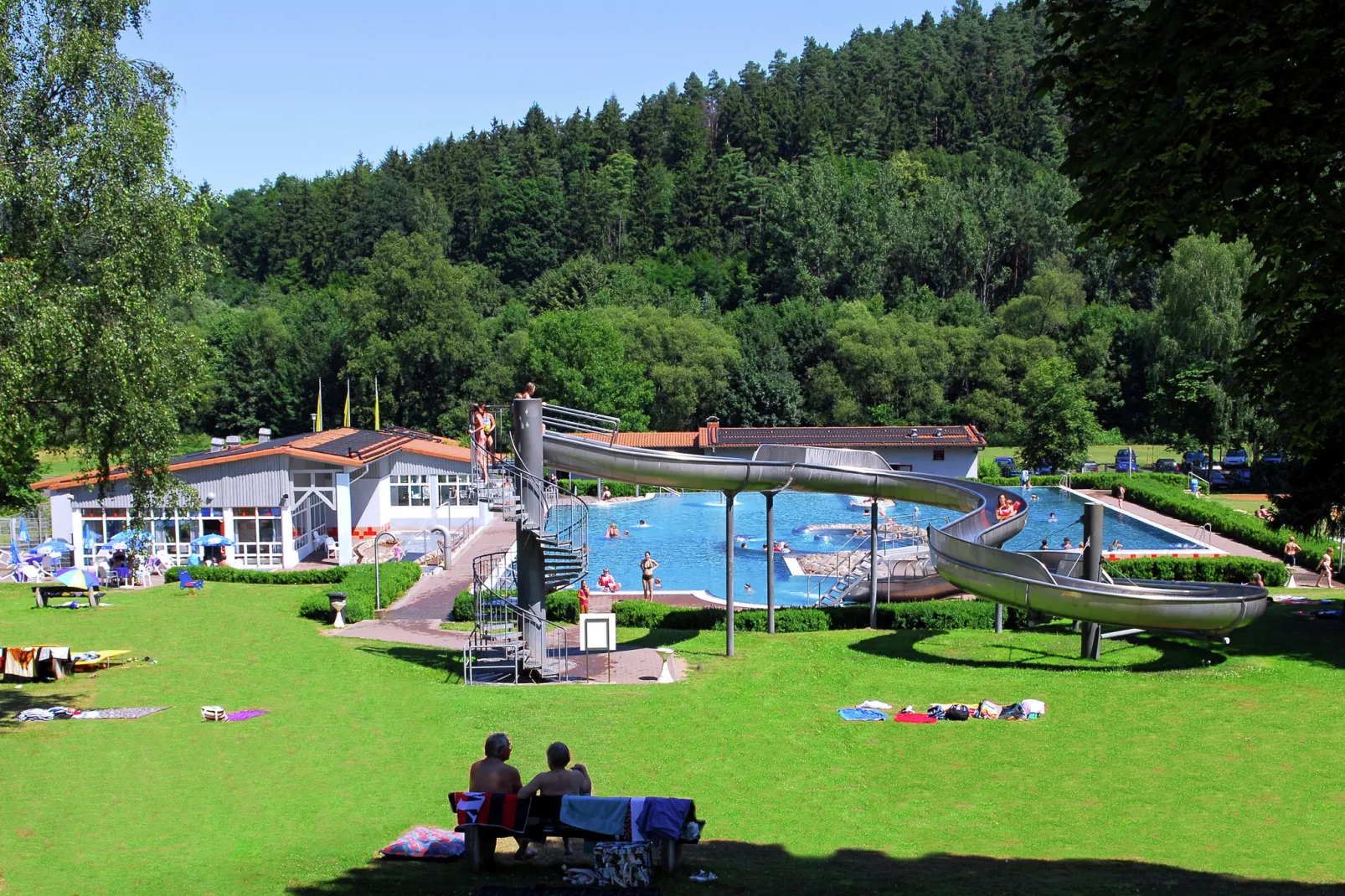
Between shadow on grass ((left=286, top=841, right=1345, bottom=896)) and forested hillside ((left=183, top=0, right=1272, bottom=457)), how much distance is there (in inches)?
957

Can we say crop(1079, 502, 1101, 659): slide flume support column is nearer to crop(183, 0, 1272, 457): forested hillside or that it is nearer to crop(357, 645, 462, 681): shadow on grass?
crop(183, 0, 1272, 457): forested hillside

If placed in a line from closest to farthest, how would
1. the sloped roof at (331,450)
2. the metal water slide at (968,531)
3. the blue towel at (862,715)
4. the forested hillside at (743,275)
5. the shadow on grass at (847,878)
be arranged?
1. the shadow on grass at (847,878)
2. the blue towel at (862,715)
3. the metal water slide at (968,531)
4. the sloped roof at (331,450)
5. the forested hillside at (743,275)

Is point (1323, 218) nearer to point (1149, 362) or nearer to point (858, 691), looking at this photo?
point (858, 691)

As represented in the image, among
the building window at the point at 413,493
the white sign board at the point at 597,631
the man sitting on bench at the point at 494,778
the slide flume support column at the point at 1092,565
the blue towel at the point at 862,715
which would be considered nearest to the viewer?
the man sitting on bench at the point at 494,778

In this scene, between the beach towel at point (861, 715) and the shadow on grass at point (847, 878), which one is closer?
the shadow on grass at point (847, 878)

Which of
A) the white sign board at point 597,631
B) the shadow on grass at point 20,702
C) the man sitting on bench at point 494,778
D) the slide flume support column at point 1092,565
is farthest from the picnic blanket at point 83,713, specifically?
the slide flume support column at point 1092,565

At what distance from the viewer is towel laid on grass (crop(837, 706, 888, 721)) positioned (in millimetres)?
18234

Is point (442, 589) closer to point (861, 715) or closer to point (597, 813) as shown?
point (861, 715)

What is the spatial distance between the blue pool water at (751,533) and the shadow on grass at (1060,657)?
28.2 feet

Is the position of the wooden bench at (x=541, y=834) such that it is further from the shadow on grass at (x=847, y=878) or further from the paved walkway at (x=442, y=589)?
the paved walkway at (x=442, y=589)

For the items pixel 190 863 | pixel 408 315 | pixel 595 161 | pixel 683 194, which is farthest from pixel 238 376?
pixel 190 863

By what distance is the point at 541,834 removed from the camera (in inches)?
430

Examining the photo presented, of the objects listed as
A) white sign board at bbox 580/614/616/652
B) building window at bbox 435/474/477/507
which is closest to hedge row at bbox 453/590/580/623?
white sign board at bbox 580/614/616/652

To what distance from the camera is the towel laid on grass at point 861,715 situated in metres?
18.2
